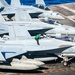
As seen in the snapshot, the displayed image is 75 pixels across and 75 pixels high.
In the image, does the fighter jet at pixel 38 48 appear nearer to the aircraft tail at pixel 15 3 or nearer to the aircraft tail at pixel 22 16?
the aircraft tail at pixel 22 16

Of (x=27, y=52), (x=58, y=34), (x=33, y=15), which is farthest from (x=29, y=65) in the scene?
(x=33, y=15)

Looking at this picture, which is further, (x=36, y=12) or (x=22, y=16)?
(x=36, y=12)

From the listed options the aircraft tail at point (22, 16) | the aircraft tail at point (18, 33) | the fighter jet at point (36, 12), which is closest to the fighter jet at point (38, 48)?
the aircraft tail at point (18, 33)

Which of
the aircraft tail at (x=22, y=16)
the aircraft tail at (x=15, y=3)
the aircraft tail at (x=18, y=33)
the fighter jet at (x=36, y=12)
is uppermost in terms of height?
the aircraft tail at (x=18, y=33)

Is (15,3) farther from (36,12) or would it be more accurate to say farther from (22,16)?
(22,16)

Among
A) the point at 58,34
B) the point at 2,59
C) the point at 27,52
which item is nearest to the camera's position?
the point at 2,59

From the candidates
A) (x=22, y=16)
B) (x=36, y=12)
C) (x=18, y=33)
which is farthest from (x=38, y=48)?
(x=36, y=12)

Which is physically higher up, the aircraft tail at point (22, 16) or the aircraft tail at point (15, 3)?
the aircraft tail at point (22, 16)

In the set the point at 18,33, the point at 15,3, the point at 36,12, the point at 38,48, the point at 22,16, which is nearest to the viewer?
the point at 38,48

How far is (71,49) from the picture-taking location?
37.9m

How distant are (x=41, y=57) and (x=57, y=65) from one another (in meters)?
2.70

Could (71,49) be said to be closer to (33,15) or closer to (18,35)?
(18,35)

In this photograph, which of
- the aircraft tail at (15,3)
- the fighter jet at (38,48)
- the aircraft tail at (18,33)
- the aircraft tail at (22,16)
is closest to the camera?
the fighter jet at (38,48)

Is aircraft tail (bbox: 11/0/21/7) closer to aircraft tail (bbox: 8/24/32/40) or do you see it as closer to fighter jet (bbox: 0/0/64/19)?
fighter jet (bbox: 0/0/64/19)
